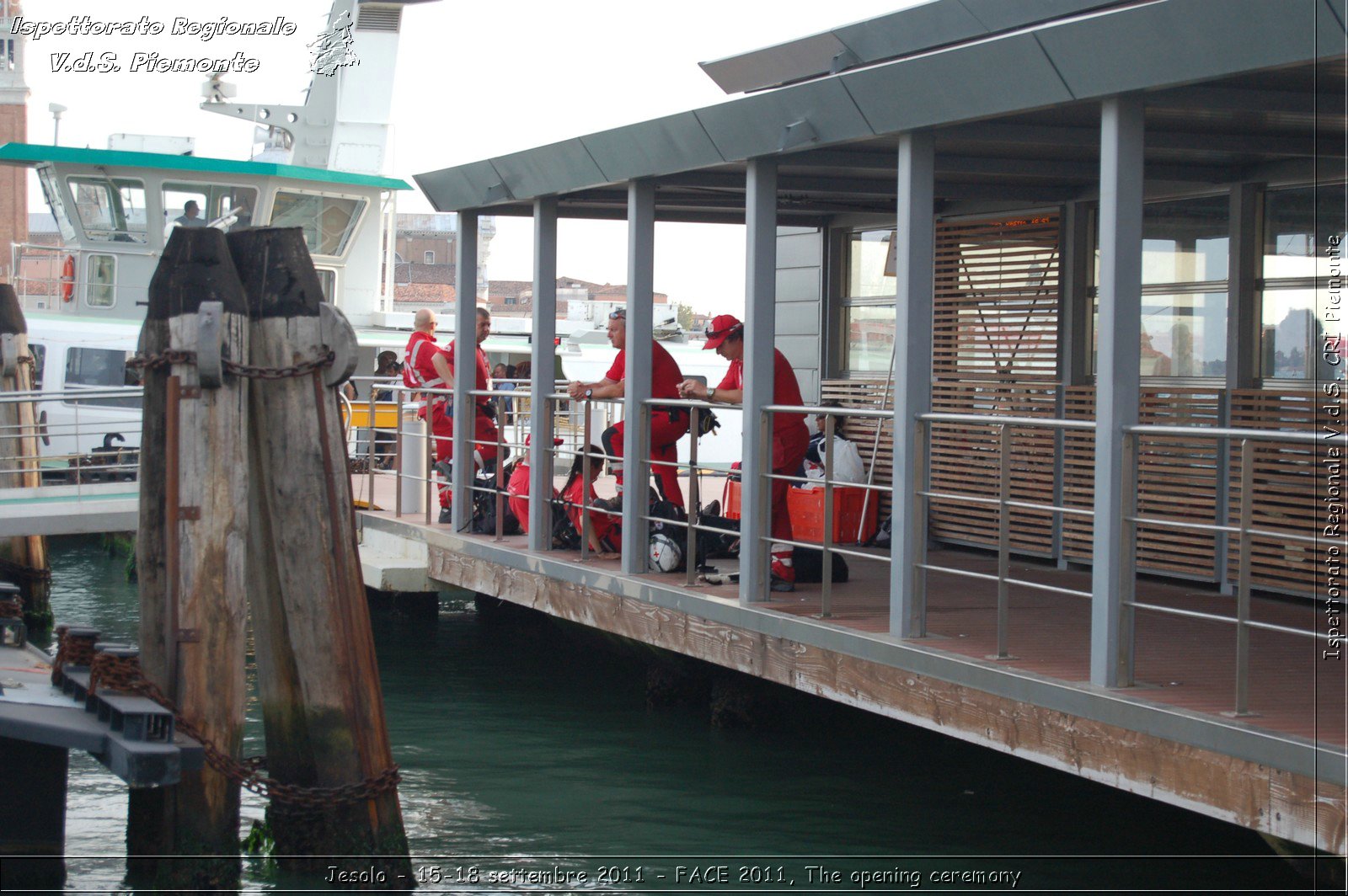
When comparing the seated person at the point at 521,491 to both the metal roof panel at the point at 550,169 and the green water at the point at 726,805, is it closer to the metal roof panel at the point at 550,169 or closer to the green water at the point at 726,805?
the green water at the point at 726,805

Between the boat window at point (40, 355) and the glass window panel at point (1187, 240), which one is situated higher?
the glass window panel at point (1187, 240)

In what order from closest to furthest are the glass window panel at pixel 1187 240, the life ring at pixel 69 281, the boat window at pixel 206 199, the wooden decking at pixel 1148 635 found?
1. the wooden decking at pixel 1148 635
2. the glass window panel at pixel 1187 240
3. the life ring at pixel 69 281
4. the boat window at pixel 206 199

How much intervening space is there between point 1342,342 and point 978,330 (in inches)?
126

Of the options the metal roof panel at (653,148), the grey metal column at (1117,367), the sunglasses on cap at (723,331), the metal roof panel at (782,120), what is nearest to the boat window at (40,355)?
the metal roof panel at (653,148)

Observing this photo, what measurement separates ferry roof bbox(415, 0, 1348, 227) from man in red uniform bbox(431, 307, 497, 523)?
1062 millimetres

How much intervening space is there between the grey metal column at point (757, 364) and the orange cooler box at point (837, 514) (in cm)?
294

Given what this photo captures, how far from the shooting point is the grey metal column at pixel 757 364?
816cm

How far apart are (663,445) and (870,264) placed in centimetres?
324

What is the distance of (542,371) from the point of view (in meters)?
10.5

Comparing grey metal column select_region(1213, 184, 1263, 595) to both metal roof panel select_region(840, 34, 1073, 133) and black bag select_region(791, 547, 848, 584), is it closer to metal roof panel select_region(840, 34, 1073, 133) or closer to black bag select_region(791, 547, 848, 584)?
black bag select_region(791, 547, 848, 584)

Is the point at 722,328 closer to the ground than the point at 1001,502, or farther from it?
farther from it

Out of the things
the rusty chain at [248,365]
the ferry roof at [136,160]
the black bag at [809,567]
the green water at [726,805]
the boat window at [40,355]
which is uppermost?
the ferry roof at [136,160]

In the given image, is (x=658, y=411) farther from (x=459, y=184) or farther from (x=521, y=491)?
(x=459, y=184)

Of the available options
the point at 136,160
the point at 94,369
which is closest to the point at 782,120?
the point at 94,369
